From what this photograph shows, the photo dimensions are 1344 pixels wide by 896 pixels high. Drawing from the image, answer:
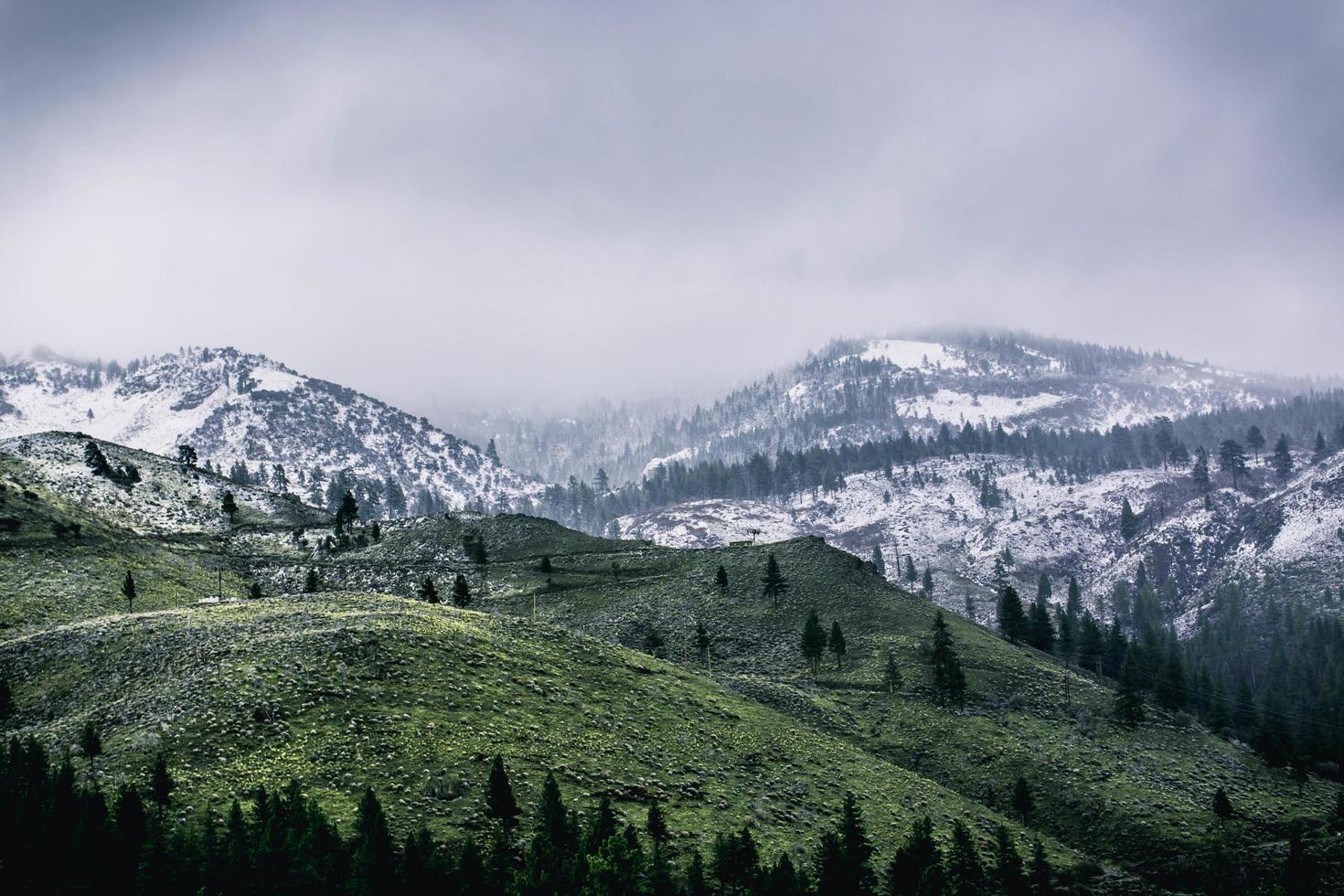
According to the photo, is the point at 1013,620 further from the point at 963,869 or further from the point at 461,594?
the point at 963,869

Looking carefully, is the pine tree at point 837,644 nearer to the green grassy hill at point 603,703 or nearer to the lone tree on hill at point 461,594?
the green grassy hill at point 603,703

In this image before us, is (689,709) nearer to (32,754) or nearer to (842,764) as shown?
(842,764)

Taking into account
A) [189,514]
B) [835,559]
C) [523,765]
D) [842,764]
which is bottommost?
[842,764]

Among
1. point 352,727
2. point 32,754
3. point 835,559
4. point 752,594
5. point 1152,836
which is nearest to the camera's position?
point 32,754

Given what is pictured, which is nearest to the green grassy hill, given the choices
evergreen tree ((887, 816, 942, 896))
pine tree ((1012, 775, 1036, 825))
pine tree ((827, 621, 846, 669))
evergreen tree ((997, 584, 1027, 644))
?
pine tree ((1012, 775, 1036, 825))

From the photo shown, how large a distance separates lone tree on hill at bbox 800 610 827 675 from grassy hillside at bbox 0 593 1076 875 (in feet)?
73.6

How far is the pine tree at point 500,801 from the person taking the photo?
6536 cm

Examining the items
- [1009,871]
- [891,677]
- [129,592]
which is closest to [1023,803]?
[1009,871]

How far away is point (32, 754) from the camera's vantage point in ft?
216

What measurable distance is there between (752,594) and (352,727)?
84.4m

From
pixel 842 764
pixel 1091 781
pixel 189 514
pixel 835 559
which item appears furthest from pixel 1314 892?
pixel 189 514

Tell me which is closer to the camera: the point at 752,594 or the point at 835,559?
the point at 752,594

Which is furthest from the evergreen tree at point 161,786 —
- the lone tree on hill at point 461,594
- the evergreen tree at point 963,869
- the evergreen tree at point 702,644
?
the evergreen tree at point 702,644

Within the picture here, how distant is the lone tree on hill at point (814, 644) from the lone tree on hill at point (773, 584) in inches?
743
